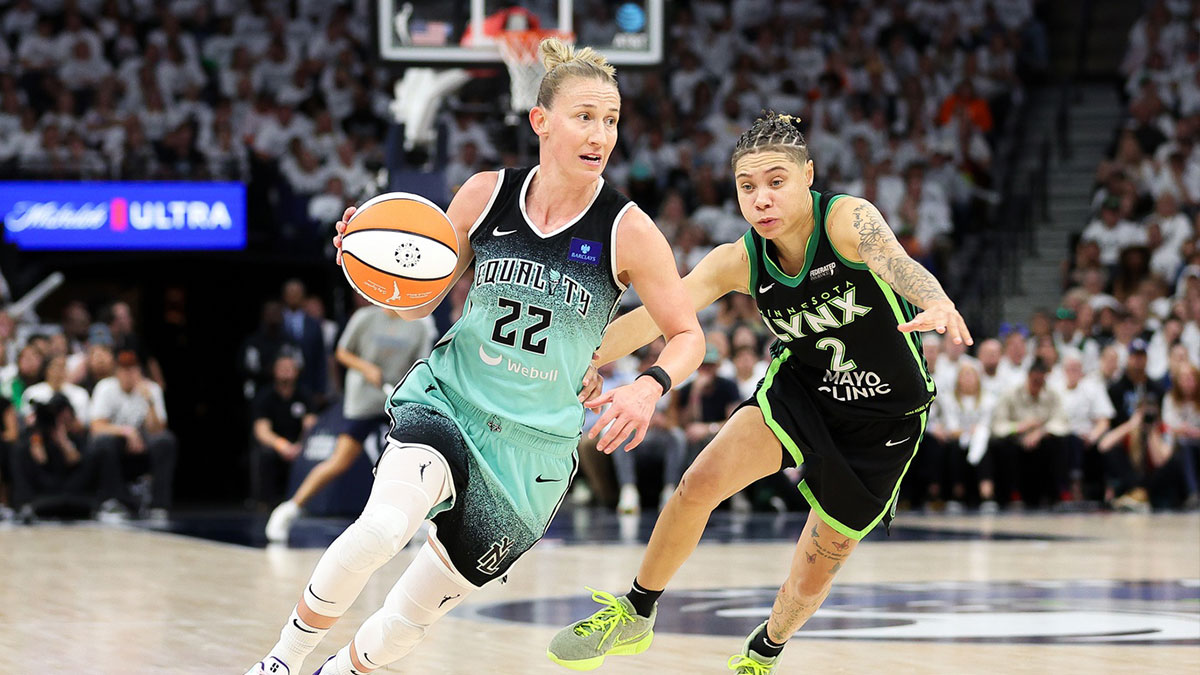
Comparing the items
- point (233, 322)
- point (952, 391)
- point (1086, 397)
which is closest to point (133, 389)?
point (233, 322)

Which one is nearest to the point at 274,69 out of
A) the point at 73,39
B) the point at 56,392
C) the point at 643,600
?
the point at 73,39

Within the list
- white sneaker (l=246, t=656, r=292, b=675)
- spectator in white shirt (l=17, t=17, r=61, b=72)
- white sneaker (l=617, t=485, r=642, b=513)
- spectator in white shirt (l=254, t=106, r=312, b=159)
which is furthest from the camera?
spectator in white shirt (l=17, t=17, r=61, b=72)

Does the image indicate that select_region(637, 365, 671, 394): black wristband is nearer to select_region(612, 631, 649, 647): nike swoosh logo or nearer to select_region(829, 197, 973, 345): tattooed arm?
select_region(829, 197, 973, 345): tattooed arm

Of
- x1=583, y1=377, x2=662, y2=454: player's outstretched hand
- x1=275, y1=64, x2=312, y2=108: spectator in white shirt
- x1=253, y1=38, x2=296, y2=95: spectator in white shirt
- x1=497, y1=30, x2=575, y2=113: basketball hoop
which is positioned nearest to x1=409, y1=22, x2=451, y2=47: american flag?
x1=497, y1=30, x2=575, y2=113: basketball hoop

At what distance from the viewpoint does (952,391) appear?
15133 mm

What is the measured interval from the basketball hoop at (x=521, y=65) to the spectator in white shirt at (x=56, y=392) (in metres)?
4.51

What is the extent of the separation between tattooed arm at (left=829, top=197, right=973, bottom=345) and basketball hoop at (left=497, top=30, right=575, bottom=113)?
682cm

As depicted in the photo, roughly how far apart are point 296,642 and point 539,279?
1219 mm

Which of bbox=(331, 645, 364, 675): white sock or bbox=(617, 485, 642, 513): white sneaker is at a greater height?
bbox=(331, 645, 364, 675): white sock

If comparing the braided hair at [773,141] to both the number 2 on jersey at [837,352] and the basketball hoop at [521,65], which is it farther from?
the basketball hoop at [521,65]

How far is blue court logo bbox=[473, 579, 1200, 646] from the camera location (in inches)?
253

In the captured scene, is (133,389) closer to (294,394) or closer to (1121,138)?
(294,394)

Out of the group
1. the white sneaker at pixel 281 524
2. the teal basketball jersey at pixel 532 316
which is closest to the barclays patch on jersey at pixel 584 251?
the teal basketball jersey at pixel 532 316

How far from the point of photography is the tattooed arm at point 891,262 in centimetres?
441
